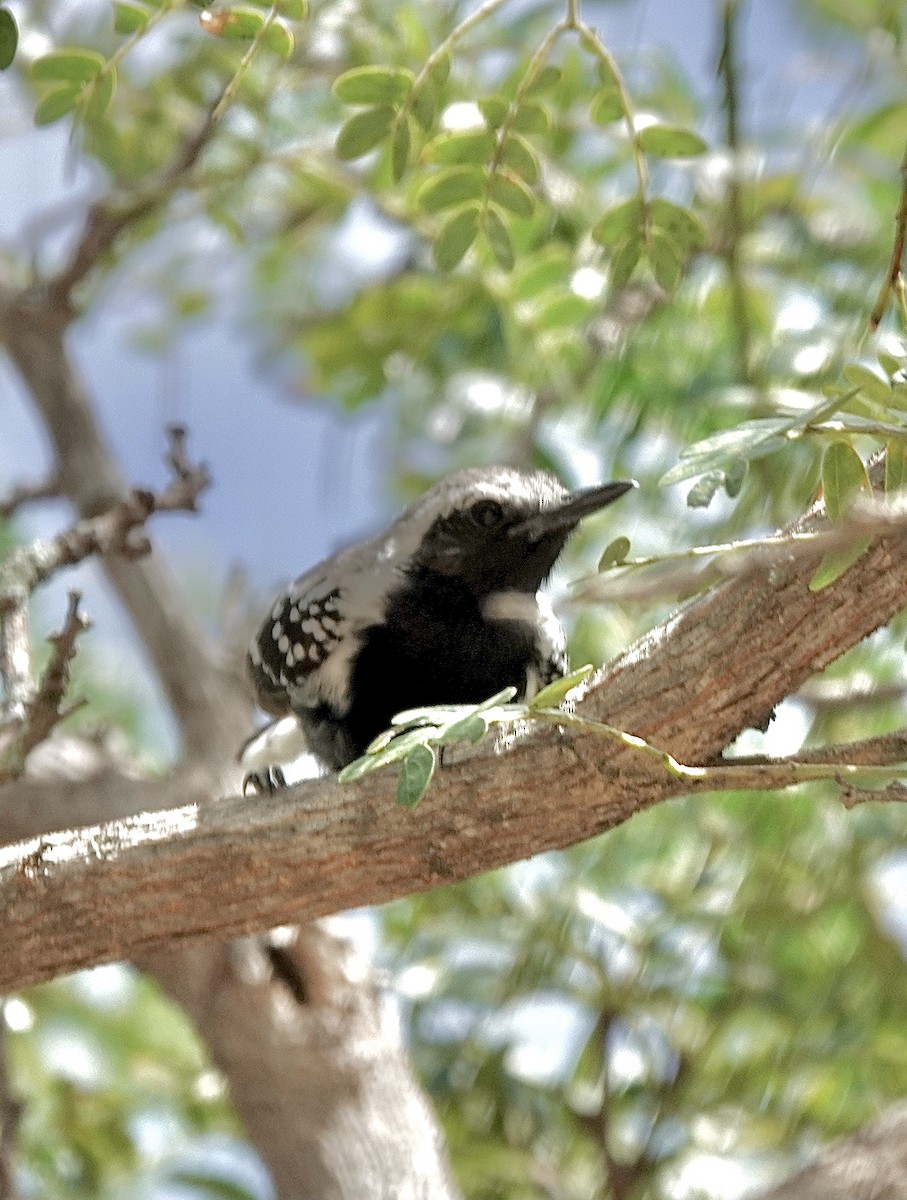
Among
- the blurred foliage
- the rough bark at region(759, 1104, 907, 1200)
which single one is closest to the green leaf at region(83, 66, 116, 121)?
the blurred foliage

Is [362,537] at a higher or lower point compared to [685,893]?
higher

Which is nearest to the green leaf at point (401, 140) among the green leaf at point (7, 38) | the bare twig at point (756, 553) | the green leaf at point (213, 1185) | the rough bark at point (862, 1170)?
the green leaf at point (7, 38)

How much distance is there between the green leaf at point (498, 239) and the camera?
6.66ft

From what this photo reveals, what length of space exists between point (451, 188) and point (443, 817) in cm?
84

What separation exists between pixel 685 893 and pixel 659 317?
126 centimetres

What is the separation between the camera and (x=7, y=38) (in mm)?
1570

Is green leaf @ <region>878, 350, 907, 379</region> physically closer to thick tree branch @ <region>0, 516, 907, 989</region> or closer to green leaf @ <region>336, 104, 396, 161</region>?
thick tree branch @ <region>0, 516, 907, 989</region>

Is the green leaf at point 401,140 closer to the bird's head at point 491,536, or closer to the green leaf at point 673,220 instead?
the green leaf at point 673,220

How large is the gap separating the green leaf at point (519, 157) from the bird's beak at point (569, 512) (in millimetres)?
524

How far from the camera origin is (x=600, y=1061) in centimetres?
313

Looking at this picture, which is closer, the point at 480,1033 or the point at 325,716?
the point at 325,716

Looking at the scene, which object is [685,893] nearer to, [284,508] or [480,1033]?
[480,1033]

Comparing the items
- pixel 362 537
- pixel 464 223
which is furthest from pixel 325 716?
pixel 464 223

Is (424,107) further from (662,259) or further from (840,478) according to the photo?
(840,478)
